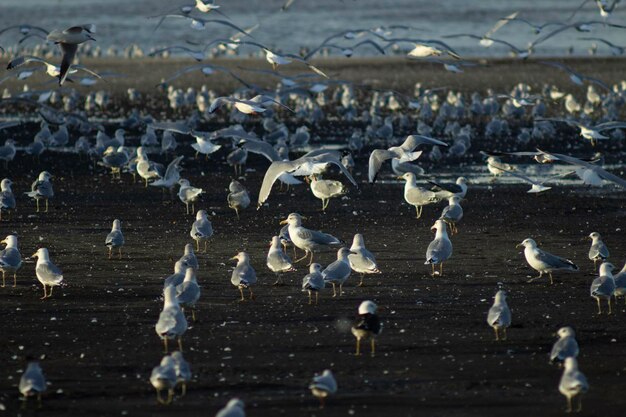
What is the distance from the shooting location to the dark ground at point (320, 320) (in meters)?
10.3

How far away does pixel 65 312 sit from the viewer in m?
13.4

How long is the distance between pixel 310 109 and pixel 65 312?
74.2ft

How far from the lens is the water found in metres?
60.3

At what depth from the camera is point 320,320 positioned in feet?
42.3

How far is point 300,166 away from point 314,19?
55908mm

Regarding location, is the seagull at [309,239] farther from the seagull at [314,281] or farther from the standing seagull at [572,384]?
the standing seagull at [572,384]

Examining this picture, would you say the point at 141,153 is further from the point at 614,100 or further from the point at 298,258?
the point at 614,100

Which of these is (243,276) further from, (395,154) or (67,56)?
(67,56)

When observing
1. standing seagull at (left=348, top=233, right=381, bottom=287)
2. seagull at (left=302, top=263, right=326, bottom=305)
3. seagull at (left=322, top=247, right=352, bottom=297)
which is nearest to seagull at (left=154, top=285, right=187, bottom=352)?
seagull at (left=302, top=263, right=326, bottom=305)

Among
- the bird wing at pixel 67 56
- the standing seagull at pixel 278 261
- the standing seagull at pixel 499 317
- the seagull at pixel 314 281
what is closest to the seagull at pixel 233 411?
the standing seagull at pixel 499 317

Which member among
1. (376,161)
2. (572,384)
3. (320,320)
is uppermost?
(376,161)

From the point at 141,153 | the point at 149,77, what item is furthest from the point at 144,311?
the point at 149,77

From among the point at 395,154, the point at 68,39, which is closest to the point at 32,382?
the point at 68,39

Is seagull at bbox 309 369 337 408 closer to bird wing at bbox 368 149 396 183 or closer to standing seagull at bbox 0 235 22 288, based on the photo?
standing seagull at bbox 0 235 22 288
